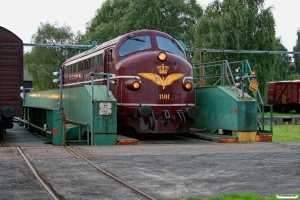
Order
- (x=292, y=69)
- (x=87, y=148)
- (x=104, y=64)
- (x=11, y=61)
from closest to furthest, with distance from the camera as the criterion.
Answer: (x=87, y=148) → (x=11, y=61) → (x=104, y=64) → (x=292, y=69)

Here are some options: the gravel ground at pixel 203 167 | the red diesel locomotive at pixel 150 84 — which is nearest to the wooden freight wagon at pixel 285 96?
the red diesel locomotive at pixel 150 84

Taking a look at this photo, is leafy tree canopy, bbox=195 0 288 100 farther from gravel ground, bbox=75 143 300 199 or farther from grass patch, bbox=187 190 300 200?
grass patch, bbox=187 190 300 200

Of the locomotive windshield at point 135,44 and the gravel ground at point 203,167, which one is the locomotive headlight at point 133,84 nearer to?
the locomotive windshield at point 135,44

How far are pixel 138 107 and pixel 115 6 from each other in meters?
43.7

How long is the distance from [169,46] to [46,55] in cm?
4274

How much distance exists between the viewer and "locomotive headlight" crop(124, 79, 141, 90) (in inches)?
611

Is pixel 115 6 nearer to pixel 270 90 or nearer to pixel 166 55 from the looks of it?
pixel 270 90

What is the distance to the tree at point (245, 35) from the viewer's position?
3950cm

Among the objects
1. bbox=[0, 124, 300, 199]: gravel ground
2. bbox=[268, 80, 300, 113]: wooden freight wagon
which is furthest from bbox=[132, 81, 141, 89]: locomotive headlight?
bbox=[268, 80, 300, 113]: wooden freight wagon

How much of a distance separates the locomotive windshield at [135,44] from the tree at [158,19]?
32.2 metres

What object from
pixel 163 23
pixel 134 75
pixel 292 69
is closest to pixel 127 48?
pixel 134 75

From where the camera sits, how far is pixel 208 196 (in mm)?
7242

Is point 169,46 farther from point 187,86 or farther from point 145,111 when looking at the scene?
point 145,111

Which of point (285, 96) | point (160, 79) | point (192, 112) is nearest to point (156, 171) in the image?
point (192, 112)
